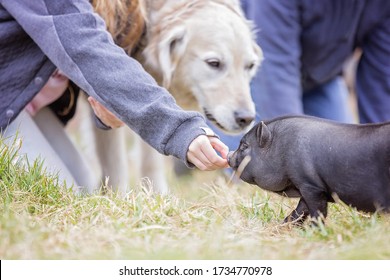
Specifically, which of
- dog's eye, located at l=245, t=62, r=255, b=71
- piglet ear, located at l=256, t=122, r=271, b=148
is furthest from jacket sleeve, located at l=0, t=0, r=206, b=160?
dog's eye, located at l=245, t=62, r=255, b=71

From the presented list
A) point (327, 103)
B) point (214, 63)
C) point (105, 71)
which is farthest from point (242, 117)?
point (327, 103)

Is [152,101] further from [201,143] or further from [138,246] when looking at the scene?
[138,246]

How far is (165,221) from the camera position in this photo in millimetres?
2492

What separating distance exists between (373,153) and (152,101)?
2.74ft

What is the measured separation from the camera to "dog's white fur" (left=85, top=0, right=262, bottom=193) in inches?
149

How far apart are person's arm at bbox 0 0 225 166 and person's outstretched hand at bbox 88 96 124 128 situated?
0.40 ft

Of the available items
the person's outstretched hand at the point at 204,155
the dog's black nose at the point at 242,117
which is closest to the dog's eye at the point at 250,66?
the dog's black nose at the point at 242,117

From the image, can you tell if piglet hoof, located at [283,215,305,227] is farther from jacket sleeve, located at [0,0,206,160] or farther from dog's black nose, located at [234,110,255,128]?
dog's black nose, located at [234,110,255,128]

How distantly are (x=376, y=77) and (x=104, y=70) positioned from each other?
8.04 feet

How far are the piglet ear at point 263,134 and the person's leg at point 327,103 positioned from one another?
8.92 ft

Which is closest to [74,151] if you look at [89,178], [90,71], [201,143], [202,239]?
[89,178]

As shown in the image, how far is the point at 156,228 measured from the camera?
2375mm

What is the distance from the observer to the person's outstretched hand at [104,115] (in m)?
2.99

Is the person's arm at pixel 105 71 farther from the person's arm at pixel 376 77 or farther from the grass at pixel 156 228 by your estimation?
the person's arm at pixel 376 77
